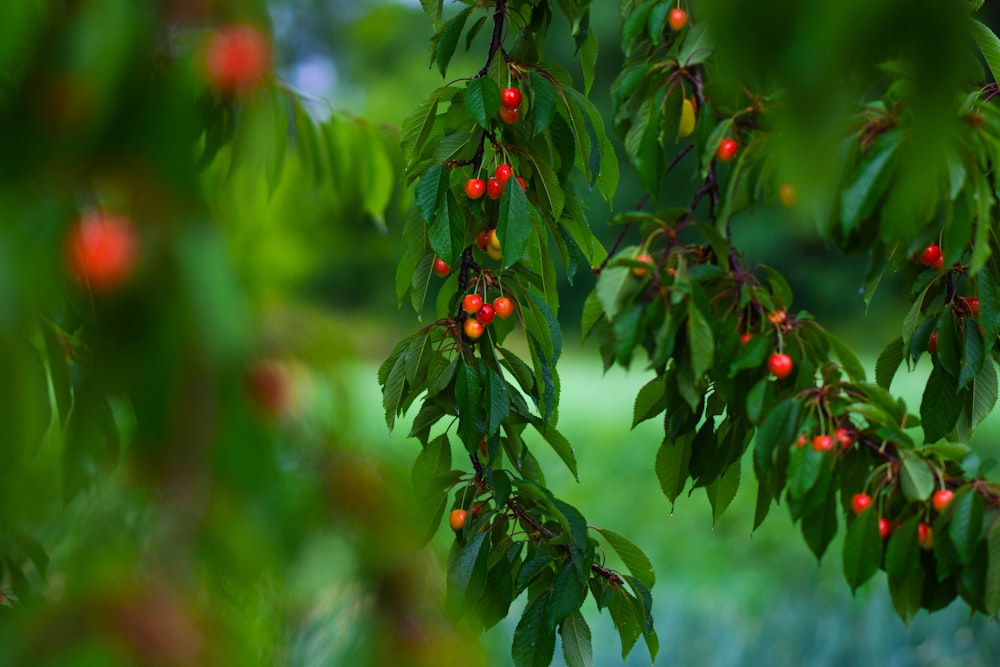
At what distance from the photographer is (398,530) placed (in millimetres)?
391

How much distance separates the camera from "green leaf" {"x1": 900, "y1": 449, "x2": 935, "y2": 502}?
0.83 metres

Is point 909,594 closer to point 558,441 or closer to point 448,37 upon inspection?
point 558,441

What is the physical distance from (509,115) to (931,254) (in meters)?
0.47

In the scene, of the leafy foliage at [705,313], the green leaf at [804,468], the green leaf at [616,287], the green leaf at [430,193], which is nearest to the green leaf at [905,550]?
the leafy foliage at [705,313]

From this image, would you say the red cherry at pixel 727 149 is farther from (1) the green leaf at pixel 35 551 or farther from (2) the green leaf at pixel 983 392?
(1) the green leaf at pixel 35 551

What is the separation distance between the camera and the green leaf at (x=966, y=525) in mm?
811

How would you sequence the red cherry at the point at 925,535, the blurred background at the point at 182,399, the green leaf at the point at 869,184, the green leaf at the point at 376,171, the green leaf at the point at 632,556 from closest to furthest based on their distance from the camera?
the blurred background at the point at 182,399 → the green leaf at the point at 869,184 → the red cherry at the point at 925,535 → the green leaf at the point at 632,556 → the green leaf at the point at 376,171

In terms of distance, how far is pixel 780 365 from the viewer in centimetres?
85

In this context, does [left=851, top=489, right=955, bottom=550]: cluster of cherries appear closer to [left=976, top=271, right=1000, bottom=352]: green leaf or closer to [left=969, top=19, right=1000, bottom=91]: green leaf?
[left=976, top=271, right=1000, bottom=352]: green leaf

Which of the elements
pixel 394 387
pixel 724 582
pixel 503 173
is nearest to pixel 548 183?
pixel 503 173

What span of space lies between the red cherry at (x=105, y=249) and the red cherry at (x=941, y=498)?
748mm

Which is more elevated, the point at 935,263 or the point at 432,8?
the point at 432,8

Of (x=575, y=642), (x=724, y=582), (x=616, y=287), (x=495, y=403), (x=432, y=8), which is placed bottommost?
(x=724, y=582)

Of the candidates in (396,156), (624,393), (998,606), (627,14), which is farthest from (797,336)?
(624,393)
